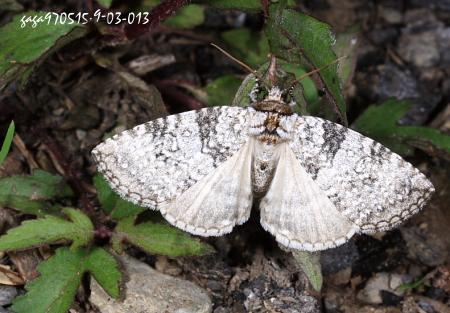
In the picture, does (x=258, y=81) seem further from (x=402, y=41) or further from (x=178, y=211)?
(x=402, y=41)

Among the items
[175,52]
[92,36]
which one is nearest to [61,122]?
[92,36]

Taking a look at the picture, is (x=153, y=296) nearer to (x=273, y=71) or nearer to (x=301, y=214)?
(x=301, y=214)

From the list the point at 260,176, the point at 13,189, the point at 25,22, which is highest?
the point at 25,22

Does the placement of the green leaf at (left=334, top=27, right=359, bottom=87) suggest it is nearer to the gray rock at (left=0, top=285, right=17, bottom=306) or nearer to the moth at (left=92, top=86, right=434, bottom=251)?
the moth at (left=92, top=86, right=434, bottom=251)

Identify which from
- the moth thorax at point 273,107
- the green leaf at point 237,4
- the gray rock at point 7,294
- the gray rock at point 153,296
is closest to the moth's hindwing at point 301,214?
the moth thorax at point 273,107

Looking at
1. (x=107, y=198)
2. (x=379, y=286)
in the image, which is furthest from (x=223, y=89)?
(x=379, y=286)
